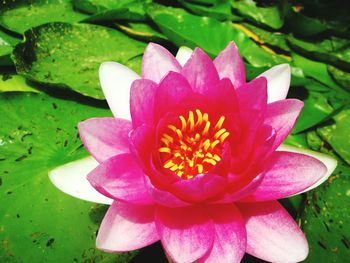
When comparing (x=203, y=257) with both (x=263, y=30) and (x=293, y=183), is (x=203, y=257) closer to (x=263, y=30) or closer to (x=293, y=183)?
(x=293, y=183)

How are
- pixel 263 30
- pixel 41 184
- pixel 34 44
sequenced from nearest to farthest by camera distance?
pixel 41 184
pixel 34 44
pixel 263 30

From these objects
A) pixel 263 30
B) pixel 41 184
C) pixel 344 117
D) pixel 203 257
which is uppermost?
pixel 263 30

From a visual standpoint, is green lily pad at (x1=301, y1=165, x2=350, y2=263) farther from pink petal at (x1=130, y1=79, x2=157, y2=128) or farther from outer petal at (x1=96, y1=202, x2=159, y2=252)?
pink petal at (x1=130, y1=79, x2=157, y2=128)

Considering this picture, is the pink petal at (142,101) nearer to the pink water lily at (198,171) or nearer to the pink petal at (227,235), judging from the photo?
the pink water lily at (198,171)

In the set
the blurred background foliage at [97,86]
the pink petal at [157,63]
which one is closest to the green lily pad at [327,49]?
the blurred background foliage at [97,86]

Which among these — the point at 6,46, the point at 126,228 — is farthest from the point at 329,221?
the point at 6,46

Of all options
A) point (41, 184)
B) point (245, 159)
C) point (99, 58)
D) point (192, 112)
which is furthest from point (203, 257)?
point (99, 58)

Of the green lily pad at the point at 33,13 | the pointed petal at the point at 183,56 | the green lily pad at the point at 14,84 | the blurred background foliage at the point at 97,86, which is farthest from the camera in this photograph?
the green lily pad at the point at 33,13
